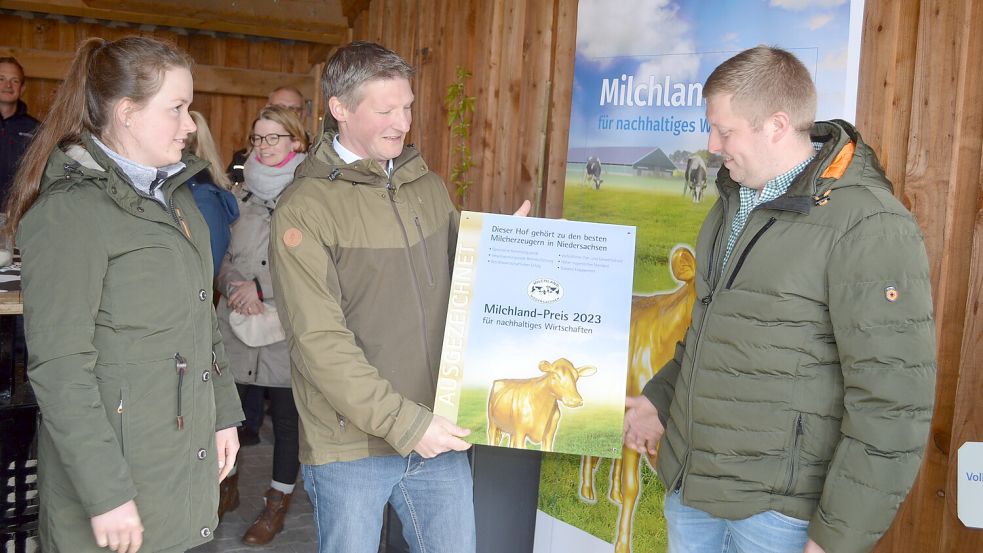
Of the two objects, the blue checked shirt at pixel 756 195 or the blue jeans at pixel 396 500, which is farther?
the blue jeans at pixel 396 500

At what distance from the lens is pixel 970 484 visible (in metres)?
2.04

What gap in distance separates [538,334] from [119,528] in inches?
42.3

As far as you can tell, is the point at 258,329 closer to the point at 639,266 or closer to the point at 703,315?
the point at 639,266

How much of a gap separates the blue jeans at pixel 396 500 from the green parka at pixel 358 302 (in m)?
0.06

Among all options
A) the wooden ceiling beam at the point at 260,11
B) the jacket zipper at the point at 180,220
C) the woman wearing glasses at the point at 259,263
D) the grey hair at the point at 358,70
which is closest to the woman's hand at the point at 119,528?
the jacket zipper at the point at 180,220

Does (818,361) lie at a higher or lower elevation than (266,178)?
lower

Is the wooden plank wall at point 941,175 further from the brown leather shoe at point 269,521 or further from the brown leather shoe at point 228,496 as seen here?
the brown leather shoe at point 228,496

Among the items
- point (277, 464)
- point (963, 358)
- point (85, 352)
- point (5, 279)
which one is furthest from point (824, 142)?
point (5, 279)

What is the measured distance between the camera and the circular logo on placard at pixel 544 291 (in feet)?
7.39

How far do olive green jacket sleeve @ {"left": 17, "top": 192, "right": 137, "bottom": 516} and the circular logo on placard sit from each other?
1.04m

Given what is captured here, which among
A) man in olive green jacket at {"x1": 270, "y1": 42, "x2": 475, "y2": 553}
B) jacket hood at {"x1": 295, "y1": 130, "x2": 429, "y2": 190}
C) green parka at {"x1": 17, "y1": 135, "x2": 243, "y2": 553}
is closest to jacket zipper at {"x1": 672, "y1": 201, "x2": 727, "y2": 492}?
man in olive green jacket at {"x1": 270, "y1": 42, "x2": 475, "y2": 553}

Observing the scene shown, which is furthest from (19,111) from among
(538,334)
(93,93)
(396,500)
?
(538,334)

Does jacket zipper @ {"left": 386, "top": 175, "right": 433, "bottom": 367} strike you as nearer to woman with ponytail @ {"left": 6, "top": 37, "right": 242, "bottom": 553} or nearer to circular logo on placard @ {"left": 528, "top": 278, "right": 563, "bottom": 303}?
circular logo on placard @ {"left": 528, "top": 278, "right": 563, "bottom": 303}

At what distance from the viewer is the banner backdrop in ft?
8.23
